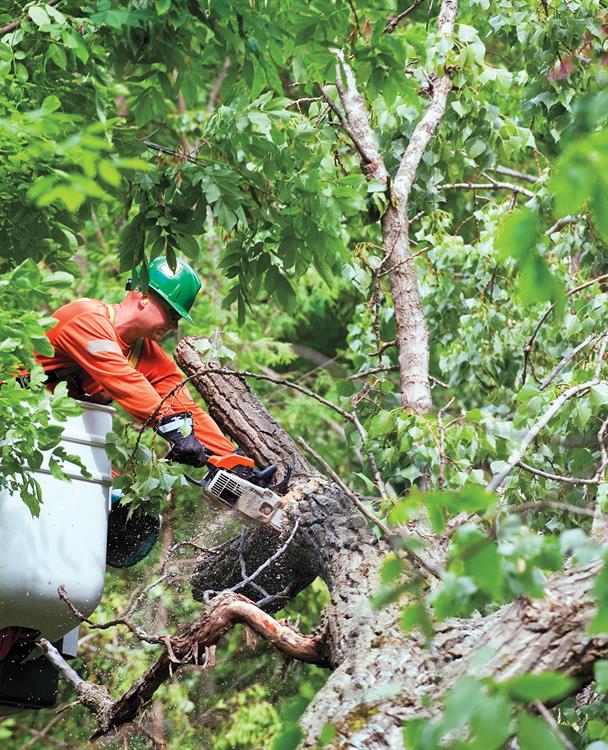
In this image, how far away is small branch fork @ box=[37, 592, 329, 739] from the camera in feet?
10.3

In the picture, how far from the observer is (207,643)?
10.9 feet

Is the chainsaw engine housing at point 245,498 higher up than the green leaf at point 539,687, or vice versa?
the green leaf at point 539,687

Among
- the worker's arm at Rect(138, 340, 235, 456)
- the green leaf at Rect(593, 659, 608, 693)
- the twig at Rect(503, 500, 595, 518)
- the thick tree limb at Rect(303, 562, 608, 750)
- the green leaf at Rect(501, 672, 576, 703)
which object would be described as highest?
the green leaf at Rect(501, 672, 576, 703)

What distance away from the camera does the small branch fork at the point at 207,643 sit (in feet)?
10.3

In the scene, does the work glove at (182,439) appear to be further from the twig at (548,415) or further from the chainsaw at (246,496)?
the twig at (548,415)

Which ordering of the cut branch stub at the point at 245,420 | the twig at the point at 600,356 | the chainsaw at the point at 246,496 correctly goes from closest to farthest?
1. the twig at the point at 600,356
2. the chainsaw at the point at 246,496
3. the cut branch stub at the point at 245,420

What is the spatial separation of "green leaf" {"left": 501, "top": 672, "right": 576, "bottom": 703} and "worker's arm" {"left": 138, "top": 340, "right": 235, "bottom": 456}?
2.49 metres

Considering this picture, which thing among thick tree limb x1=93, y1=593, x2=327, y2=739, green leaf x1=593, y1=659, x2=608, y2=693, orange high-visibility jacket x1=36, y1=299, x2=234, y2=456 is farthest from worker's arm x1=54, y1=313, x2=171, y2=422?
green leaf x1=593, y1=659, x2=608, y2=693

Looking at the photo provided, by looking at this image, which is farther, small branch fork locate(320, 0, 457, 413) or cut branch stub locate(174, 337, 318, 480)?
cut branch stub locate(174, 337, 318, 480)

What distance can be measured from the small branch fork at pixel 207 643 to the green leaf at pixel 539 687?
5.35ft

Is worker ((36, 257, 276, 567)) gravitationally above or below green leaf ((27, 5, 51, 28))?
below

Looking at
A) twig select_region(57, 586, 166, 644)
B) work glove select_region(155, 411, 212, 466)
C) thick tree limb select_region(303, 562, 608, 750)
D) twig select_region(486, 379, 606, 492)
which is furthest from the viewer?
work glove select_region(155, 411, 212, 466)

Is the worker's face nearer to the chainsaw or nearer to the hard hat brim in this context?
the hard hat brim

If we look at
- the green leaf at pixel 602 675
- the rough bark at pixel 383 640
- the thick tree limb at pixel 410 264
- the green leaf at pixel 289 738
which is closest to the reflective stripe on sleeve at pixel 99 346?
the rough bark at pixel 383 640
